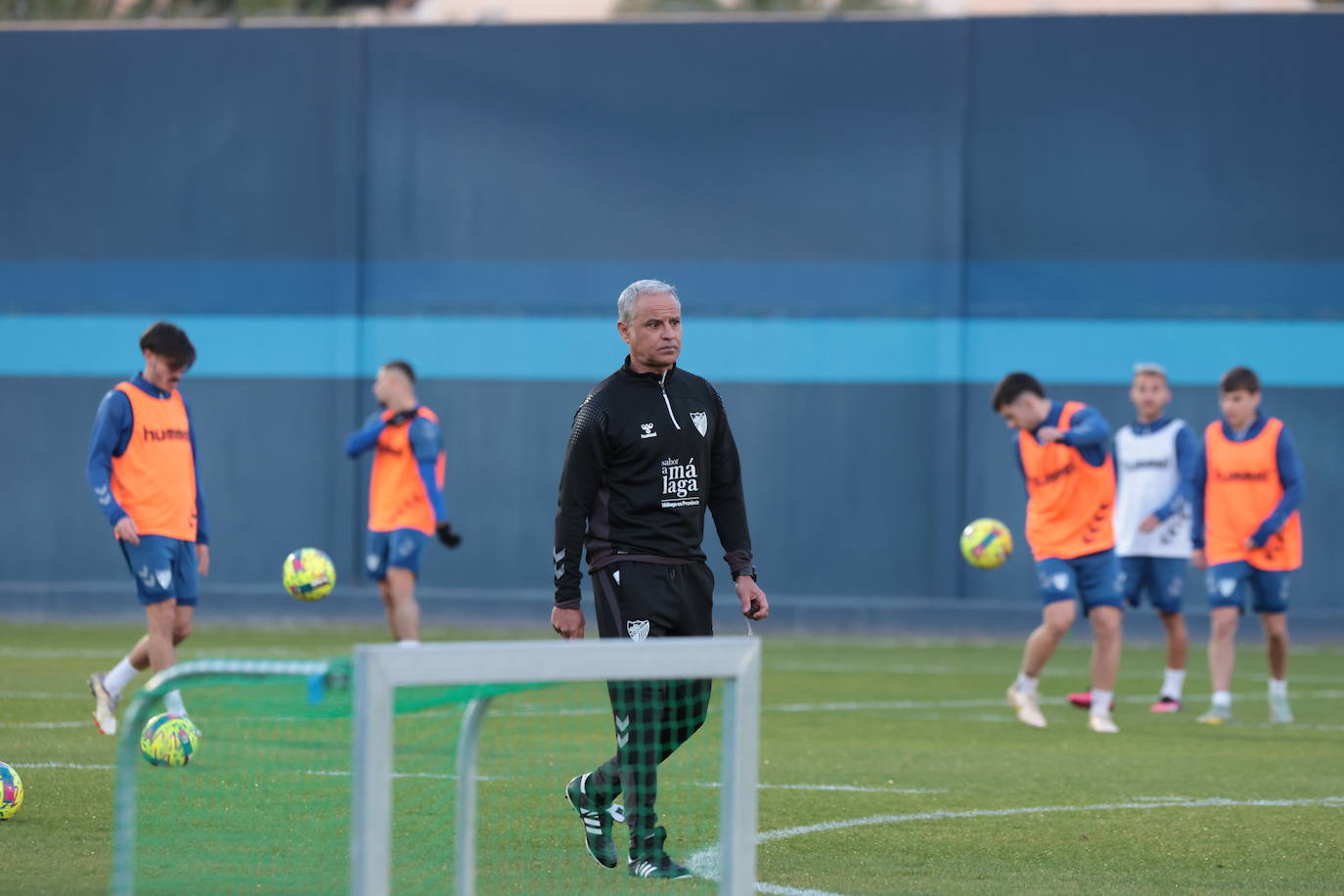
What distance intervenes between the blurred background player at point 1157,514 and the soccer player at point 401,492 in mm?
5148

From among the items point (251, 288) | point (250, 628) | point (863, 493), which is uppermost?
point (251, 288)

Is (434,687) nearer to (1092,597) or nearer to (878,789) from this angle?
(878,789)

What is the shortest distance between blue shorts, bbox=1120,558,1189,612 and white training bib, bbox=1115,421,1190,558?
0.06 m

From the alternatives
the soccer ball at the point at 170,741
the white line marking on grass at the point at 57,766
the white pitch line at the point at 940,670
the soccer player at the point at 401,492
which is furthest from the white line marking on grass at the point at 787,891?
the white pitch line at the point at 940,670

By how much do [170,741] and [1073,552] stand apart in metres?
6.38

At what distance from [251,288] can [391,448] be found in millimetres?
6616

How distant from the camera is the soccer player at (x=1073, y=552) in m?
12.5

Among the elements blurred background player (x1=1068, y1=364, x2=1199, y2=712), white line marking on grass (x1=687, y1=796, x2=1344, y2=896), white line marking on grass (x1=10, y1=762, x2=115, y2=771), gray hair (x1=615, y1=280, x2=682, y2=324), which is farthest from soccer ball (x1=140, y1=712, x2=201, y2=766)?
blurred background player (x1=1068, y1=364, x2=1199, y2=712)

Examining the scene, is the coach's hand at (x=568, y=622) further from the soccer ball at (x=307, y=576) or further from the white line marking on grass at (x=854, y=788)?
the soccer ball at (x=307, y=576)

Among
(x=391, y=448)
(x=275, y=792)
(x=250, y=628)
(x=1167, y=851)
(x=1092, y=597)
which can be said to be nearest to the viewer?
(x=1167, y=851)

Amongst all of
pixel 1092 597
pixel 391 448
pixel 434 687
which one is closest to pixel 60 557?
pixel 391 448

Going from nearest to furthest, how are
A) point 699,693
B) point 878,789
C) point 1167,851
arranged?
point 699,693 < point 1167,851 < point 878,789

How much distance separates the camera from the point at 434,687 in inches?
194

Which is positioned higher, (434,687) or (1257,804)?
(434,687)
